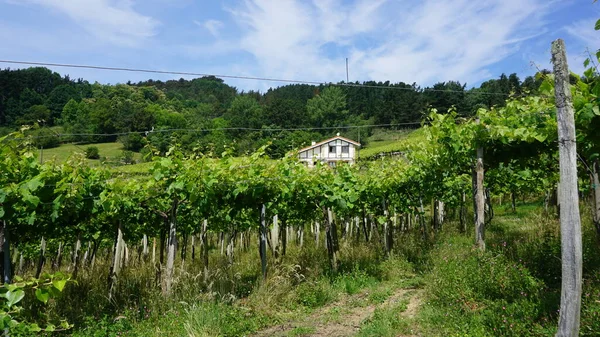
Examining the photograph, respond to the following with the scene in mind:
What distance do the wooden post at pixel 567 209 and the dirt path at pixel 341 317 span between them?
2.34 m

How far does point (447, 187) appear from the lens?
12.4 metres

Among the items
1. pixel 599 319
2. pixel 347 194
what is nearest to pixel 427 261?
pixel 347 194

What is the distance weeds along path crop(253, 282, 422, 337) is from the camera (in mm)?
5289

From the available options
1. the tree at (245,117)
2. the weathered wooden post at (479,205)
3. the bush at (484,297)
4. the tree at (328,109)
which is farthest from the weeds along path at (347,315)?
the tree at (328,109)

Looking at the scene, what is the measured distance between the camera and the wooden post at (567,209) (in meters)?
3.47

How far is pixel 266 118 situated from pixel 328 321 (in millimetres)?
67438

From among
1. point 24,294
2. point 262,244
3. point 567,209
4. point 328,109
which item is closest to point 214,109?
point 328,109

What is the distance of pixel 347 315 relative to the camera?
5930 millimetres

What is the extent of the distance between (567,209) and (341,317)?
11.2ft

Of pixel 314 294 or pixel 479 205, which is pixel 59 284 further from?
pixel 479 205

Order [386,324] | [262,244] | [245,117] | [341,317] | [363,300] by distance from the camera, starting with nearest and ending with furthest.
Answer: [386,324]
[341,317]
[363,300]
[262,244]
[245,117]

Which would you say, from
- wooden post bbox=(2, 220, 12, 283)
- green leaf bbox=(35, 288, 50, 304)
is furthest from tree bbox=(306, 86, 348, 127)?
green leaf bbox=(35, 288, 50, 304)

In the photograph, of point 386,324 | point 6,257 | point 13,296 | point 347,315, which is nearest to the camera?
point 13,296

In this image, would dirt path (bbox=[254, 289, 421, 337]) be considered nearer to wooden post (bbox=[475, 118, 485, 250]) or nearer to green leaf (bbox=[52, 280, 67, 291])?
wooden post (bbox=[475, 118, 485, 250])
